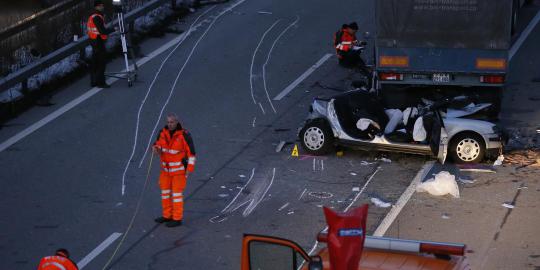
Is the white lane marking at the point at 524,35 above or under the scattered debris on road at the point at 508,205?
above

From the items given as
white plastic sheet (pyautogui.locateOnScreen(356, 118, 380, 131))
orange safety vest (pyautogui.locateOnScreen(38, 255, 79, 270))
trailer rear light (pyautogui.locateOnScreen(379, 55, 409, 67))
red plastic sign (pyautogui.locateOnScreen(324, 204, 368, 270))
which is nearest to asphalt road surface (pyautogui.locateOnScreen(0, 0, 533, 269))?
white plastic sheet (pyautogui.locateOnScreen(356, 118, 380, 131))

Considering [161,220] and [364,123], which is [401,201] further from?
[161,220]

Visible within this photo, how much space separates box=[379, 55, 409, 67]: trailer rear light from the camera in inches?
699

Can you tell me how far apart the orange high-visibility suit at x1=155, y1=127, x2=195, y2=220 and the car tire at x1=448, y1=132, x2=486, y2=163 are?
14.8 feet

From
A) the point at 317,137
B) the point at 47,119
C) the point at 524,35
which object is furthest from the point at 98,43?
the point at 524,35

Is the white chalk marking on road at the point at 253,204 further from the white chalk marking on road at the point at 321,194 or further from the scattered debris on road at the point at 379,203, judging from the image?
the scattered debris on road at the point at 379,203

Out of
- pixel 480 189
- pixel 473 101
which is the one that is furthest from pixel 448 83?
pixel 480 189

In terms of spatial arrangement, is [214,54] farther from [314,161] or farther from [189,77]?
[314,161]

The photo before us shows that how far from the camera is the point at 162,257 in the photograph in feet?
41.0

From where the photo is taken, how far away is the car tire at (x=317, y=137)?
53.2ft

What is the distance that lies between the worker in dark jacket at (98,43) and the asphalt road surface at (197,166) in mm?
313

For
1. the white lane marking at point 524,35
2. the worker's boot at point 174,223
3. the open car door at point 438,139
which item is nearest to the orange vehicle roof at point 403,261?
the worker's boot at point 174,223

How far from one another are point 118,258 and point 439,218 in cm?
414

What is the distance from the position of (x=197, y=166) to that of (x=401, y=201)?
11.0ft
